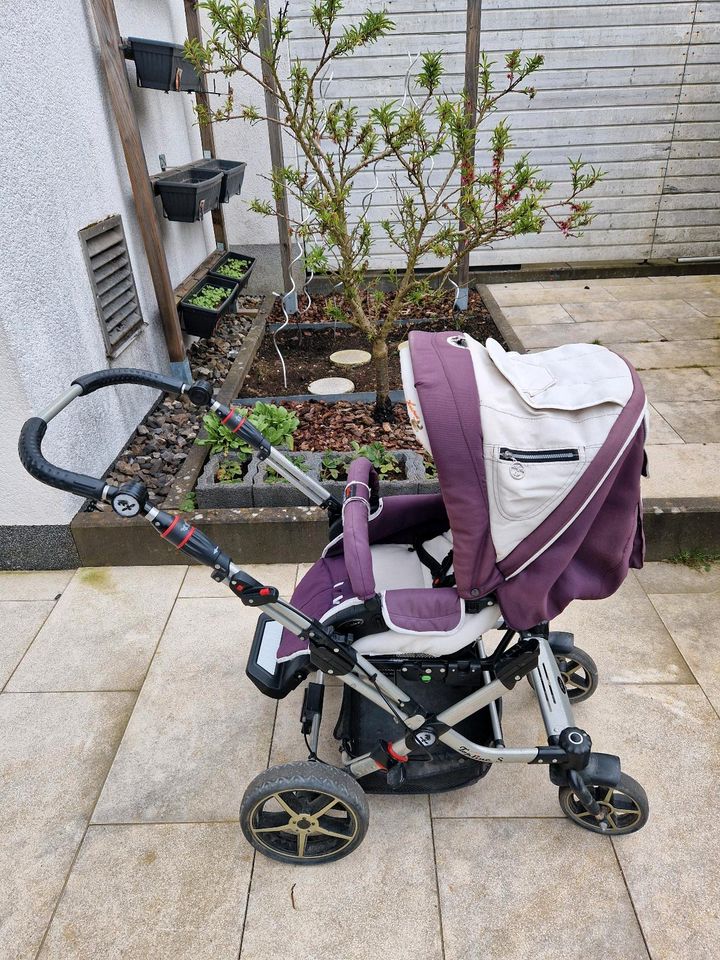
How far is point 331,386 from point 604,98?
4831mm

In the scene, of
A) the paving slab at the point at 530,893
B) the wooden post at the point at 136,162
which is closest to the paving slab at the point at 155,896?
the paving slab at the point at 530,893

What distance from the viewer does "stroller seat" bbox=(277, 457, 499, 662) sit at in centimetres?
180

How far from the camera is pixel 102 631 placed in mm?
3047

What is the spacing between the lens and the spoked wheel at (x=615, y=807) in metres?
2.05

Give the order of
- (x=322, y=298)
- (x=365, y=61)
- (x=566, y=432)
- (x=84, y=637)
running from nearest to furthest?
1. (x=566, y=432)
2. (x=84, y=637)
3. (x=365, y=61)
4. (x=322, y=298)

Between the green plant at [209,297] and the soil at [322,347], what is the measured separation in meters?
0.57

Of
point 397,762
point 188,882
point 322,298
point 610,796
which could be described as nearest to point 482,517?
point 397,762

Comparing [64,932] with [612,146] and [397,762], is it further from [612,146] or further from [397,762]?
[612,146]

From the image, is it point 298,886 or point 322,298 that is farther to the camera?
point 322,298

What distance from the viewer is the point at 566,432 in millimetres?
1627

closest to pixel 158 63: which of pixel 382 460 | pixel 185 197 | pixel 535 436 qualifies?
pixel 185 197

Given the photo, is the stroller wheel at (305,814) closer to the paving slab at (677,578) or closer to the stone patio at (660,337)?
the paving slab at (677,578)

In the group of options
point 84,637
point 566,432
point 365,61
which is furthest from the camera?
point 365,61

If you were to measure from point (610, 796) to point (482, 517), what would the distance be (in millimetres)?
1145
